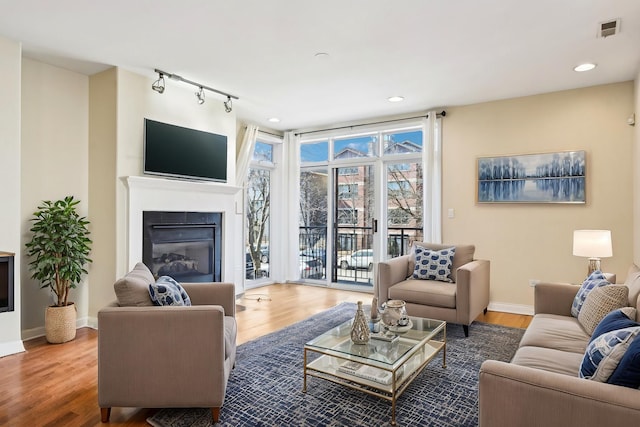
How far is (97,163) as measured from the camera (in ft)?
12.9

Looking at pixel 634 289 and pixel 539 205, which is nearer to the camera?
pixel 634 289

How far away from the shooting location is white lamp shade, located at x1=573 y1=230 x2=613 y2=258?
139 inches

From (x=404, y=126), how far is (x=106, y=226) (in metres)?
3.77

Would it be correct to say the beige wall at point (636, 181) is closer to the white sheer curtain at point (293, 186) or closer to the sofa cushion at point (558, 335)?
the sofa cushion at point (558, 335)

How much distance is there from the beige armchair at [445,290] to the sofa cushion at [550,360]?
1341 mm

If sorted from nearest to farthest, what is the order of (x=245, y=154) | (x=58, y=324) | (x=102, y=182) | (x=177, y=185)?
(x=58, y=324), (x=102, y=182), (x=177, y=185), (x=245, y=154)

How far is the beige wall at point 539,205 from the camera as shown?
4.03 meters

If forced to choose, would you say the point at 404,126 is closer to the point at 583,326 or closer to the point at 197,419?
the point at 583,326

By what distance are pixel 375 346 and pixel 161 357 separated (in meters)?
1.24

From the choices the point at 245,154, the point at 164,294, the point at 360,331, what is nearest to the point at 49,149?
the point at 245,154

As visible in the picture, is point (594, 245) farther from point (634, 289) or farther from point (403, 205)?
point (403, 205)

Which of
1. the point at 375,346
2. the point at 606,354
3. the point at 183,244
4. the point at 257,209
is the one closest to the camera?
the point at 606,354

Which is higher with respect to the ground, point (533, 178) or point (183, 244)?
A: point (533, 178)

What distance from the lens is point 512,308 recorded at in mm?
4547
